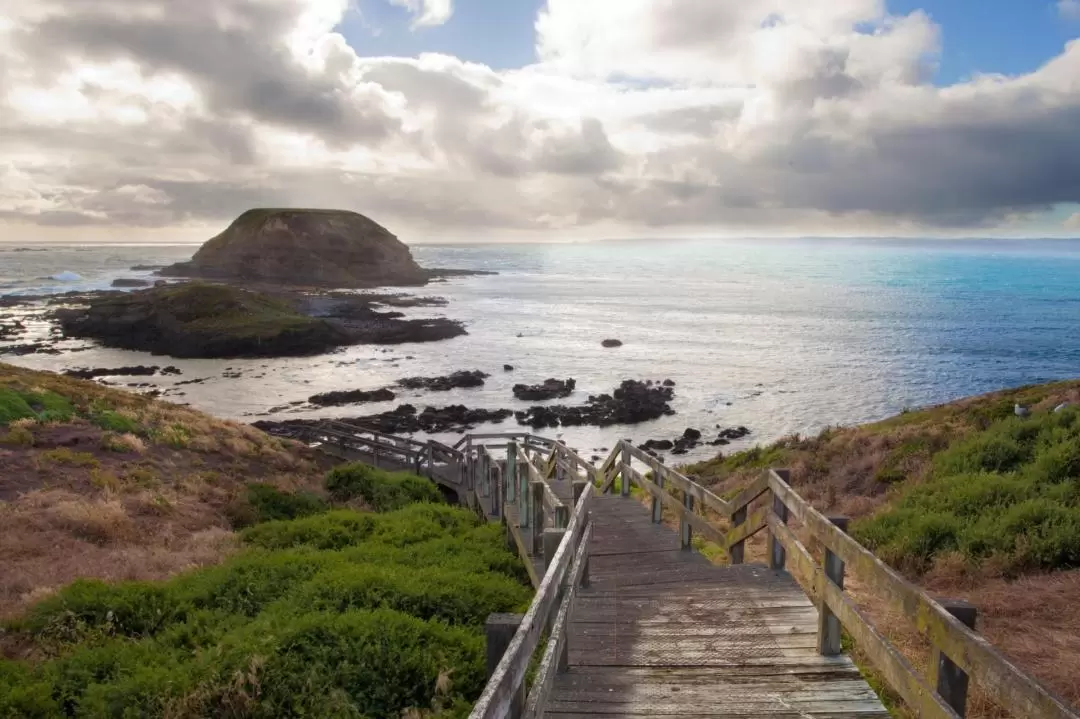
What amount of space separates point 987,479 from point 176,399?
44.1 meters

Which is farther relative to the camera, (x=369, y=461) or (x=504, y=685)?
(x=369, y=461)

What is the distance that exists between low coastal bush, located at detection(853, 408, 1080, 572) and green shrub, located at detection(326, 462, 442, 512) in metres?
10.2

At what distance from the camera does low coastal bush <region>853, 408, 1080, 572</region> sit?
322 inches

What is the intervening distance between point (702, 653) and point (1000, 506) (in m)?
6.87

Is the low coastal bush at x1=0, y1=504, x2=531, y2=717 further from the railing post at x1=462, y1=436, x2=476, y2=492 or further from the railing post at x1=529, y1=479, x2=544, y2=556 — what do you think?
the railing post at x1=462, y1=436, x2=476, y2=492

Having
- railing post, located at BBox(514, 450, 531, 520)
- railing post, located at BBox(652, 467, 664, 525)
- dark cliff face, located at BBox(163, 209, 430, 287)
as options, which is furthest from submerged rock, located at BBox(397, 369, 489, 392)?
dark cliff face, located at BBox(163, 209, 430, 287)

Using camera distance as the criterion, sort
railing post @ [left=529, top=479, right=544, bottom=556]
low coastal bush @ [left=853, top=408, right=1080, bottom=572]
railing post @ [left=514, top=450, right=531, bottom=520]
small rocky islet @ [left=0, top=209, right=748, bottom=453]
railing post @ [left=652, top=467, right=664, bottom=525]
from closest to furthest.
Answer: low coastal bush @ [left=853, top=408, right=1080, bottom=572] < railing post @ [left=529, top=479, right=544, bottom=556] < railing post @ [left=652, top=467, right=664, bottom=525] < railing post @ [left=514, top=450, right=531, bottom=520] < small rocky islet @ [left=0, top=209, right=748, bottom=453]

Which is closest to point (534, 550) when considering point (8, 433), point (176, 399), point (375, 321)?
point (8, 433)

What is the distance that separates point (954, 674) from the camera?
3.25m

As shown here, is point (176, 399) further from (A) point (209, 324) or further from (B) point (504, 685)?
(B) point (504, 685)

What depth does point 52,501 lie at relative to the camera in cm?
1263

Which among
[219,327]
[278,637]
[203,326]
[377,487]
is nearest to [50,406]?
[377,487]

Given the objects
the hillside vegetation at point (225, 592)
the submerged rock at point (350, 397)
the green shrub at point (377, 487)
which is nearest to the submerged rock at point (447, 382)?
the submerged rock at point (350, 397)

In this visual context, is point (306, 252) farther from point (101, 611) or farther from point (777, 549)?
point (777, 549)
